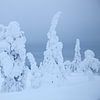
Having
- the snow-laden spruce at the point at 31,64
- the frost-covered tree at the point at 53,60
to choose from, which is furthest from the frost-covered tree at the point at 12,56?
the frost-covered tree at the point at 53,60

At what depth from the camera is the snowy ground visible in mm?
3148

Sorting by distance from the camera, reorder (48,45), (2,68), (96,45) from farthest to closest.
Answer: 1. (96,45)
2. (48,45)
3. (2,68)

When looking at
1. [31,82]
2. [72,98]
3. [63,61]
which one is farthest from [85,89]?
[31,82]

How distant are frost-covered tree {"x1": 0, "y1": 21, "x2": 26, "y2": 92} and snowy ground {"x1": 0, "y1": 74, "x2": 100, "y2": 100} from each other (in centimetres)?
10

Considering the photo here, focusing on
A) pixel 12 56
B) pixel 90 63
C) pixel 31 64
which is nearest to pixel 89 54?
pixel 90 63

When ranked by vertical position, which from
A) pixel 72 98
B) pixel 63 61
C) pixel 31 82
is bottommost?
pixel 72 98

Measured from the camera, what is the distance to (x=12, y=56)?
3.16 meters

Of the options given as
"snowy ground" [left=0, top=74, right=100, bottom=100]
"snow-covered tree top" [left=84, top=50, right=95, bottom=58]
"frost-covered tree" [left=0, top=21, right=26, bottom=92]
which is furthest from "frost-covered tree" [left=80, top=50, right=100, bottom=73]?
"frost-covered tree" [left=0, top=21, right=26, bottom=92]

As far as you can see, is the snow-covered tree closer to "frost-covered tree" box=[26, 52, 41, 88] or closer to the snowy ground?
the snowy ground

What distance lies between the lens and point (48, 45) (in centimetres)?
336

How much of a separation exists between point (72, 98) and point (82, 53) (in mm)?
654

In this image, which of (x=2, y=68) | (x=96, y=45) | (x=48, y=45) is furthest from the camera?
(x=96, y=45)

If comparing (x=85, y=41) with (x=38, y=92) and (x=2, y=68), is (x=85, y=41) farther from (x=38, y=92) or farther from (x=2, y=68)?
(x=2, y=68)

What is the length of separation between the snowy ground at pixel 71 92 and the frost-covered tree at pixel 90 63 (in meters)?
0.10
